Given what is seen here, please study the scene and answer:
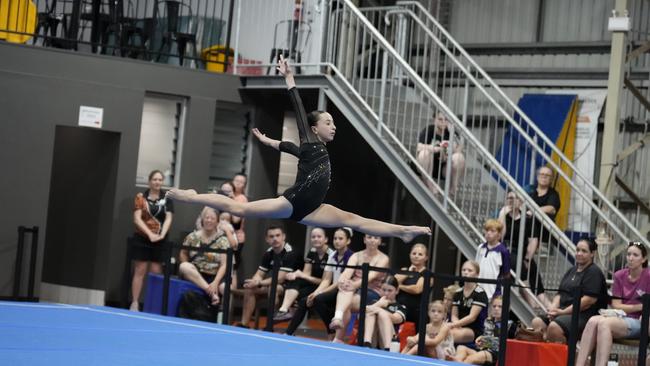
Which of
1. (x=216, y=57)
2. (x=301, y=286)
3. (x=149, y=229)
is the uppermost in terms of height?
(x=216, y=57)

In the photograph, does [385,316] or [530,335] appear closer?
[530,335]

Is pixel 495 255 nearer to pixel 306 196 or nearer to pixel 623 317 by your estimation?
pixel 623 317

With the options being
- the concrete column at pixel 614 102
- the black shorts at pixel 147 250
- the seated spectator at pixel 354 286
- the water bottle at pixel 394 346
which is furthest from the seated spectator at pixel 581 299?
the black shorts at pixel 147 250

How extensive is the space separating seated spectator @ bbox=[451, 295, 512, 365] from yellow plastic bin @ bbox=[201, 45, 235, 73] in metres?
5.36

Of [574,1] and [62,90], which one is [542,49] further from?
[62,90]

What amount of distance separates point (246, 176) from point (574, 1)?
507cm

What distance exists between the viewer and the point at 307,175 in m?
7.23

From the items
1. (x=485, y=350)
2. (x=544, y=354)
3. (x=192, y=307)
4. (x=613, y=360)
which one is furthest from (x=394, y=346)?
(x=192, y=307)

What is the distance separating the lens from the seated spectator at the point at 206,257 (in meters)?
11.0

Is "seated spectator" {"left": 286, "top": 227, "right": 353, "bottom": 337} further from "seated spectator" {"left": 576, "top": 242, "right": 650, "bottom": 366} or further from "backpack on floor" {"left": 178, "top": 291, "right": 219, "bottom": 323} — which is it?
"seated spectator" {"left": 576, "top": 242, "right": 650, "bottom": 366}

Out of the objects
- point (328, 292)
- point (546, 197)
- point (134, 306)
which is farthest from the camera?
point (134, 306)

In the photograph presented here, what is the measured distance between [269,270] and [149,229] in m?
1.56

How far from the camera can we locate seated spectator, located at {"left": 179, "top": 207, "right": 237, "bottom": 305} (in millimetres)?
11008

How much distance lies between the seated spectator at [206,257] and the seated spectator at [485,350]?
3047 mm
